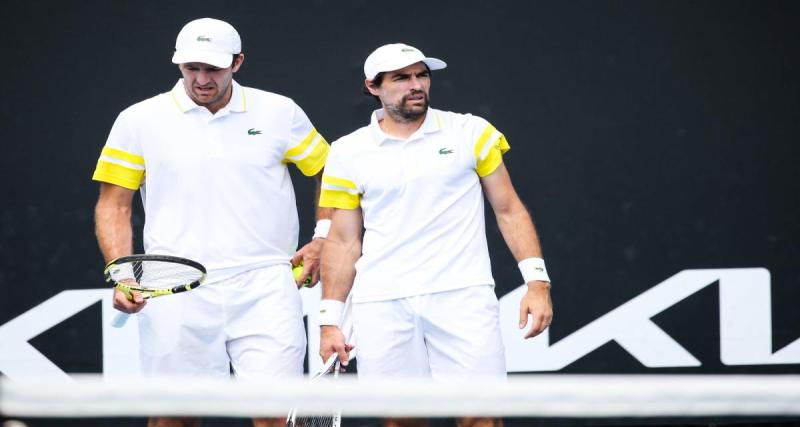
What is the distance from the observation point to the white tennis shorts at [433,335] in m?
3.96

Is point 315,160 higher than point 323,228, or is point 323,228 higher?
point 315,160

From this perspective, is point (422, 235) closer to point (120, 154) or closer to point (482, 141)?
point (482, 141)

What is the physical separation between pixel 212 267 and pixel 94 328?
1271mm

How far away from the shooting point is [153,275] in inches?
152

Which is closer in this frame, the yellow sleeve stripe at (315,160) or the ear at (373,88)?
the ear at (373,88)

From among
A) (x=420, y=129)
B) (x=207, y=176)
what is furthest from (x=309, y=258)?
(x=420, y=129)

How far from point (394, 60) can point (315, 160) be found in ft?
1.56

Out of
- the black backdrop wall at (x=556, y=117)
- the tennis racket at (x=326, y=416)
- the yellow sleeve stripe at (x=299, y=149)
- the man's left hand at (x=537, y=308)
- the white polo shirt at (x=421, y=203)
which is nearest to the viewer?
the tennis racket at (x=326, y=416)

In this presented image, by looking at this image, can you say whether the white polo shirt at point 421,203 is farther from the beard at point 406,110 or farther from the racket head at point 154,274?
the racket head at point 154,274

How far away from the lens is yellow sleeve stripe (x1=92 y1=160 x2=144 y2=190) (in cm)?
408

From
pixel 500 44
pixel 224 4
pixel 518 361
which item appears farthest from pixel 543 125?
pixel 224 4

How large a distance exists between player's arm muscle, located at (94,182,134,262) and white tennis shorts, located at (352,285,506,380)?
757 millimetres

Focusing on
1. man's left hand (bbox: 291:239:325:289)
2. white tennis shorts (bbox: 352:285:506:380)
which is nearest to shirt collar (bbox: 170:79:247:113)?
man's left hand (bbox: 291:239:325:289)

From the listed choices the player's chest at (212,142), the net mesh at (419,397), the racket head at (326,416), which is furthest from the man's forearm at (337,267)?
the net mesh at (419,397)
